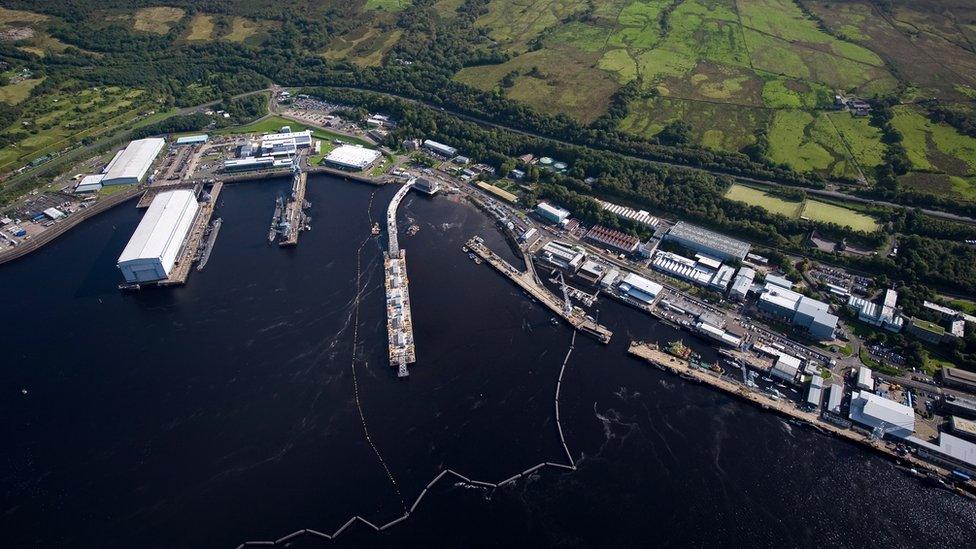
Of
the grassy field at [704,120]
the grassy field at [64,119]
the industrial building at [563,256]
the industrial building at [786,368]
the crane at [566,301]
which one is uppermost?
the grassy field at [64,119]

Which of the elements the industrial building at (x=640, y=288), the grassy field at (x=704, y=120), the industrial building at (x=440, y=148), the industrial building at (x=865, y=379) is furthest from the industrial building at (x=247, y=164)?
the industrial building at (x=865, y=379)

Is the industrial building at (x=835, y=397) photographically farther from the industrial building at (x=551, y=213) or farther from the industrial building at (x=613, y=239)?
the industrial building at (x=551, y=213)

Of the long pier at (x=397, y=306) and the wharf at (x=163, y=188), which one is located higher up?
the wharf at (x=163, y=188)

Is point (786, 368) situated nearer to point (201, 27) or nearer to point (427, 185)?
point (427, 185)

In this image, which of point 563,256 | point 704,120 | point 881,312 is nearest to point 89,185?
point 563,256

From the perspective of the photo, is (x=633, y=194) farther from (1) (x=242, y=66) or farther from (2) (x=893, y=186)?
(1) (x=242, y=66)

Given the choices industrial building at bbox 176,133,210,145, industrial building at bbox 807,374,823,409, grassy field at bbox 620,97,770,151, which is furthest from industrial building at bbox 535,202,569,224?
industrial building at bbox 176,133,210,145

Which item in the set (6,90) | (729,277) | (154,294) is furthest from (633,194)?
(6,90)
